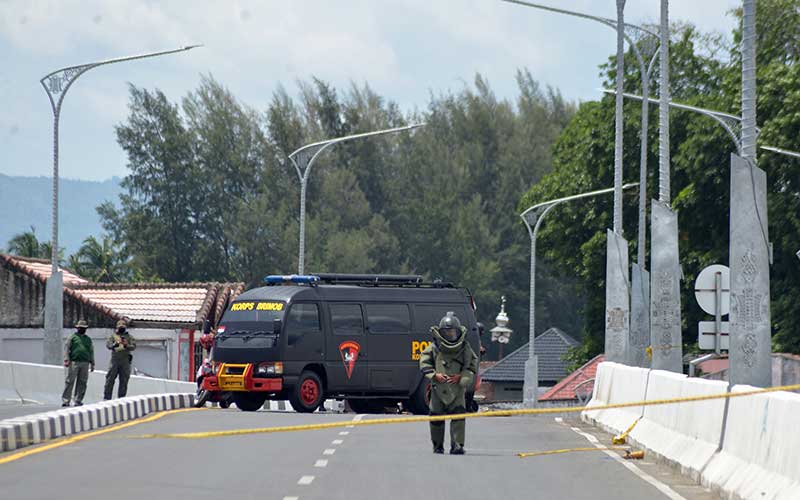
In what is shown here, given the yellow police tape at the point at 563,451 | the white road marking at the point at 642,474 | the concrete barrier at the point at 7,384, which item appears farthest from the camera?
the concrete barrier at the point at 7,384

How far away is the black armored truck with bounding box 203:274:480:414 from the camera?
31281 mm

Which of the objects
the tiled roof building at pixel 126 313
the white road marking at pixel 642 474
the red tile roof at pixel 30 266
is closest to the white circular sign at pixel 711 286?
→ the white road marking at pixel 642 474

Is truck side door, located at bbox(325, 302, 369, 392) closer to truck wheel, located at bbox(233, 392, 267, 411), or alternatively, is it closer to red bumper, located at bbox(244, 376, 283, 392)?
red bumper, located at bbox(244, 376, 283, 392)

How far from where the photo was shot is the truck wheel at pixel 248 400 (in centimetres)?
3222

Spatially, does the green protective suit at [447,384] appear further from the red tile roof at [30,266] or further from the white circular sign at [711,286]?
the red tile roof at [30,266]

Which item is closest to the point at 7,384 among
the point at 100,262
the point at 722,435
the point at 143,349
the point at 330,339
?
the point at 330,339

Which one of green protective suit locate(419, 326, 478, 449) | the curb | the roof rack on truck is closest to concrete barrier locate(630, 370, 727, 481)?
green protective suit locate(419, 326, 478, 449)

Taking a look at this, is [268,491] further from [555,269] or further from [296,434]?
[555,269]

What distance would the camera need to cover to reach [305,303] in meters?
31.9

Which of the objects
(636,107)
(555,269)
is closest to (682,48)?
(636,107)

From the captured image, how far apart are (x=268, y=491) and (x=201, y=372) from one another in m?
18.0

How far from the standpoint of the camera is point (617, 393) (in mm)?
24469

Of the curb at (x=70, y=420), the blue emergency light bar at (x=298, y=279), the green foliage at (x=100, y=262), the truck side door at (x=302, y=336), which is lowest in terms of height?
the curb at (x=70, y=420)

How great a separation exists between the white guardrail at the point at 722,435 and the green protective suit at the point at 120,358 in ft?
42.1
